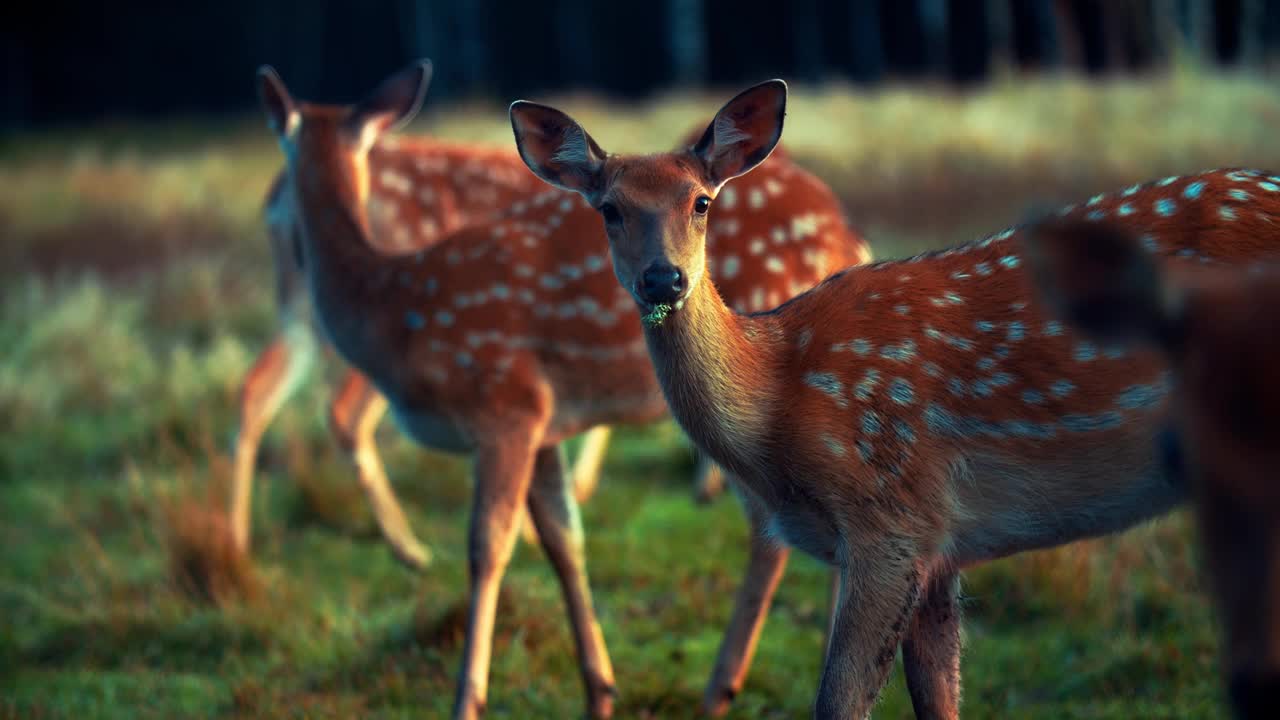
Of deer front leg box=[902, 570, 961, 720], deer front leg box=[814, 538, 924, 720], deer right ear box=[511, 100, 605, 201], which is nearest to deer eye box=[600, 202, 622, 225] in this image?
deer right ear box=[511, 100, 605, 201]

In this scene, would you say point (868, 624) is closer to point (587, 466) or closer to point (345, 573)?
point (345, 573)

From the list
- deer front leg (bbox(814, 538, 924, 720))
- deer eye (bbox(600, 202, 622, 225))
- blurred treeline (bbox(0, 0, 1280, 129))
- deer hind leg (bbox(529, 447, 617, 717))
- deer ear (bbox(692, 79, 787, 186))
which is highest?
deer ear (bbox(692, 79, 787, 186))

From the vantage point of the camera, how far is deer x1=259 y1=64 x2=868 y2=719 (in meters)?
4.88

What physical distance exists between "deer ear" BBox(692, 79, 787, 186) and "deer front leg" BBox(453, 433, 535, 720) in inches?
52.9

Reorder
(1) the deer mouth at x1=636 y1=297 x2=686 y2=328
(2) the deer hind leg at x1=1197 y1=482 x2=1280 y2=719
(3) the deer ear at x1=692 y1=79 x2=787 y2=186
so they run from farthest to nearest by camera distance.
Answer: (3) the deer ear at x1=692 y1=79 x2=787 y2=186
(1) the deer mouth at x1=636 y1=297 x2=686 y2=328
(2) the deer hind leg at x1=1197 y1=482 x2=1280 y2=719

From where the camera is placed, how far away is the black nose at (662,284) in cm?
356

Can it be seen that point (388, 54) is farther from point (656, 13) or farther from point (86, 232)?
point (86, 232)

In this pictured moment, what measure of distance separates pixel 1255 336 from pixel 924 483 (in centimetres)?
179


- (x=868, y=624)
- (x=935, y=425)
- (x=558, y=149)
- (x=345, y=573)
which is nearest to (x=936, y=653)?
(x=868, y=624)

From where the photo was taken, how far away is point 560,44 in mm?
28406

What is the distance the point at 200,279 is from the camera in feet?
40.7

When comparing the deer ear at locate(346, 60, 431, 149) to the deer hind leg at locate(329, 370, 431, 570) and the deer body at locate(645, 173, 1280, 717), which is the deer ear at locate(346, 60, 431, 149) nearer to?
the deer hind leg at locate(329, 370, 431, 570)

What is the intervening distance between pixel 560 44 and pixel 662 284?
25.6 metres

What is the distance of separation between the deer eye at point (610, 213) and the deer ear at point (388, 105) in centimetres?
210
